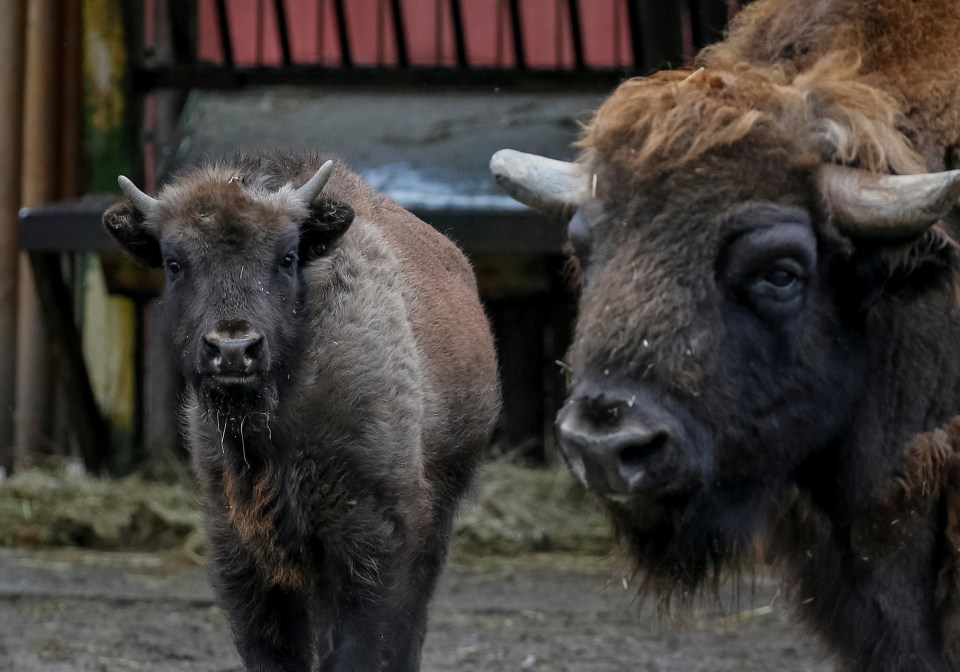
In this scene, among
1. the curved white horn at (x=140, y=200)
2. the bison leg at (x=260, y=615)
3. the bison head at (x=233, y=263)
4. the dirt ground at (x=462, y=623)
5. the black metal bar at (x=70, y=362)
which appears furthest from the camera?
the black metal bar at (x=70, y=362)

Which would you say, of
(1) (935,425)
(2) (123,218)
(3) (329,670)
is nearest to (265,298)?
(2) (123,218)

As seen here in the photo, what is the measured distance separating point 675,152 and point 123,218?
9.59 ft

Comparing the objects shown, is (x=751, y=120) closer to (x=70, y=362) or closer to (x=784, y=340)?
(x=784, y=340)

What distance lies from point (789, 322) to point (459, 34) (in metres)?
7.16

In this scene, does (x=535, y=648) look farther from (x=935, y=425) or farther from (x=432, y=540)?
(x=935, y=425)

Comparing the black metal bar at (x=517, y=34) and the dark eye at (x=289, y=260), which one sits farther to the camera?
the black metal bar at (x=517, y=34)

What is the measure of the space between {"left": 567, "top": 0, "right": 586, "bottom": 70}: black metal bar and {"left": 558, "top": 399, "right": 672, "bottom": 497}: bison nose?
7.19m

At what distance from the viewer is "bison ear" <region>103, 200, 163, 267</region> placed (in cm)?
589

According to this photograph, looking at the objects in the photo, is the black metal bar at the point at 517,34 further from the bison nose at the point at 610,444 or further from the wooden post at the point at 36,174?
the bison nose at the point at 610,444

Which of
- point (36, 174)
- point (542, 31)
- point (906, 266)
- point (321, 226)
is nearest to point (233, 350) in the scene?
point (321, 226)

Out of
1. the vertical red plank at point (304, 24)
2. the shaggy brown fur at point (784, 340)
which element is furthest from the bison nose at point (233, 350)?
the vertical red plank at point (304, 24)

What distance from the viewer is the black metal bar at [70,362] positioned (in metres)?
9.59

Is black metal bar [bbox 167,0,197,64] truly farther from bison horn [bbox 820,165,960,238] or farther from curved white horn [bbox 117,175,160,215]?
bison horn [bbox 820,165,960,238]

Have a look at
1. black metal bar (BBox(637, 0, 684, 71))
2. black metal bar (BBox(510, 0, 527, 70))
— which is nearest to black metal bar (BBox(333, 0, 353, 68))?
black metal bar (BBox(510, 0, 527, 70))
